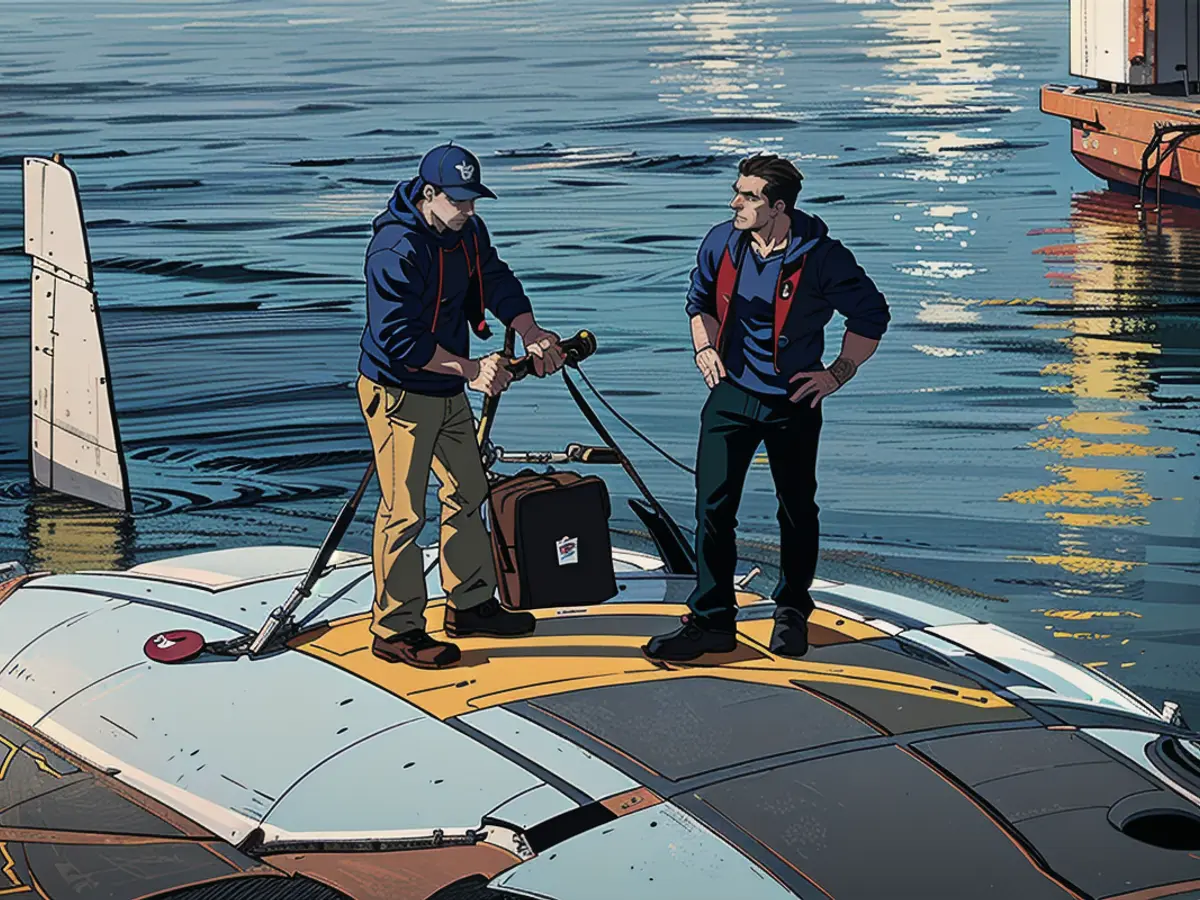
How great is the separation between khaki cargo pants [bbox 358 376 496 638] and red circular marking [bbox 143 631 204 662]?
845 millimetres

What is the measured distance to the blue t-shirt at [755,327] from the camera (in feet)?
22.5

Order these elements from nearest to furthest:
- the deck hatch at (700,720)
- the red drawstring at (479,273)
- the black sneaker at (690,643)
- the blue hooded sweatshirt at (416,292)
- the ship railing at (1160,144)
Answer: the deck hatch at (700,720), the blue hooded sweatshirt at (416,292), the red drawstring at (479,273), the black sneaker at (690,643), the ship railing at (1160,144)

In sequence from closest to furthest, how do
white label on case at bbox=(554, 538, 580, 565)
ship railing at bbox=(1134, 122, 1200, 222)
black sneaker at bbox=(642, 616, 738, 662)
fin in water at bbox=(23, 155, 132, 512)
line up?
black sneaker at bbox=(642, 616, 738, 662)
white label on case at bbox=(554, 538, 580, 565)
fin in water at bbox=(23, 155, 132, 512)
ship railing at bbox=(1134, 122, 1200, 222)

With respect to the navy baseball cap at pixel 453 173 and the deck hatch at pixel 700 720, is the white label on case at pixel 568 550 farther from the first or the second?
the navy baseball cap at pixel 453 173

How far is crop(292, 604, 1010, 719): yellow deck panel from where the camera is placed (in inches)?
272

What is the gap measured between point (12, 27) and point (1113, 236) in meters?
118

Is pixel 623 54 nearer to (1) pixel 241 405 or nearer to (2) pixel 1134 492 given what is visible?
(1) pixel 241 405

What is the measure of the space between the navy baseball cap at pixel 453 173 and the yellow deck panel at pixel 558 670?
1.80 meters

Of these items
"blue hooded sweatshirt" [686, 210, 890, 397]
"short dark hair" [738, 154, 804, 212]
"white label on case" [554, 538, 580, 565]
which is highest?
"short dark hair" [738, 154, 804, 212]

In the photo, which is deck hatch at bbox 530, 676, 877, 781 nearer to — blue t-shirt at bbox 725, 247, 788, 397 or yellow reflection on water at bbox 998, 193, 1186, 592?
blue t-shirt at bbox 725, 247, 788, 397

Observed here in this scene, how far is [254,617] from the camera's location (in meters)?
8.05

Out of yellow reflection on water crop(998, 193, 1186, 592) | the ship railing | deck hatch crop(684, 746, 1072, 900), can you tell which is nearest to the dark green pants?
deck hatch crop(684, 746, 1072, 900)

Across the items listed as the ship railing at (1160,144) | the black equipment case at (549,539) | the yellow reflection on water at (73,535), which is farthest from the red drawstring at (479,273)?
the ship railing at (1160,144)

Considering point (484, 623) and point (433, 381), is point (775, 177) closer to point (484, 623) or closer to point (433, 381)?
point (433, 381)
